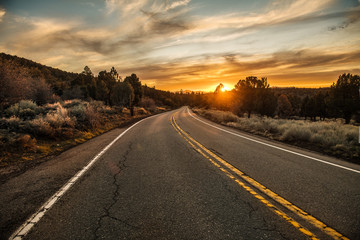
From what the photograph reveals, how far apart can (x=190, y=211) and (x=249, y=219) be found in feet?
3.09

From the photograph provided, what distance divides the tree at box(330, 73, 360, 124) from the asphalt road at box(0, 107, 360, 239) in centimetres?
3466

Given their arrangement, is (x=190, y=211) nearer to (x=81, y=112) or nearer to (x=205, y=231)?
(x=205, y=231)

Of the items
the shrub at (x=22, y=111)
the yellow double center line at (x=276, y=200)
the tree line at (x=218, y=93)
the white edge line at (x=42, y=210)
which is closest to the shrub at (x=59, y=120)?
the shrub at (x=22, y=111)

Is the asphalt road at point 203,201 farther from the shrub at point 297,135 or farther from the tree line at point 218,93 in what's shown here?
the tree line at point 218,93

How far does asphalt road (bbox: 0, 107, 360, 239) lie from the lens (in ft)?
7.92

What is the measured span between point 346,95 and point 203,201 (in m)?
40.6

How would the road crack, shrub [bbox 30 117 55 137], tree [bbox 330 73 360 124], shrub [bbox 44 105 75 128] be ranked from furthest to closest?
tree [bbox 330 73 360 124]
shrub [bbox 44 105 75 128]
shrub [bbox 30 117 55 137]
the road crack

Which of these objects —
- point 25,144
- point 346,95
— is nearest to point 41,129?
point 25,144

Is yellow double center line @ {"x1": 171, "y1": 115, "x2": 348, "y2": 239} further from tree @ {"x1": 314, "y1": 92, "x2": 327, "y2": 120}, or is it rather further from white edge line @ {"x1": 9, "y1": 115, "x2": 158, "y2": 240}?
tree @ {"x1": 314, "y1": 92, "x2": 327, "y2": 120}

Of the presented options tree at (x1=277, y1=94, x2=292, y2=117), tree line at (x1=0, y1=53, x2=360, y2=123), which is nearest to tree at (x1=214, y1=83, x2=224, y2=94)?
tree line at (x1=0, y1=53, x2=360, y2=123)

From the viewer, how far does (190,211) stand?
288cm

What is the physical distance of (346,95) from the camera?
30.4 m

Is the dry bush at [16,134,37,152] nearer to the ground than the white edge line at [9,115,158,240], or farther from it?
farther from it

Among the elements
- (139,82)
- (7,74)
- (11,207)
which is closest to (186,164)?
(11,207)
